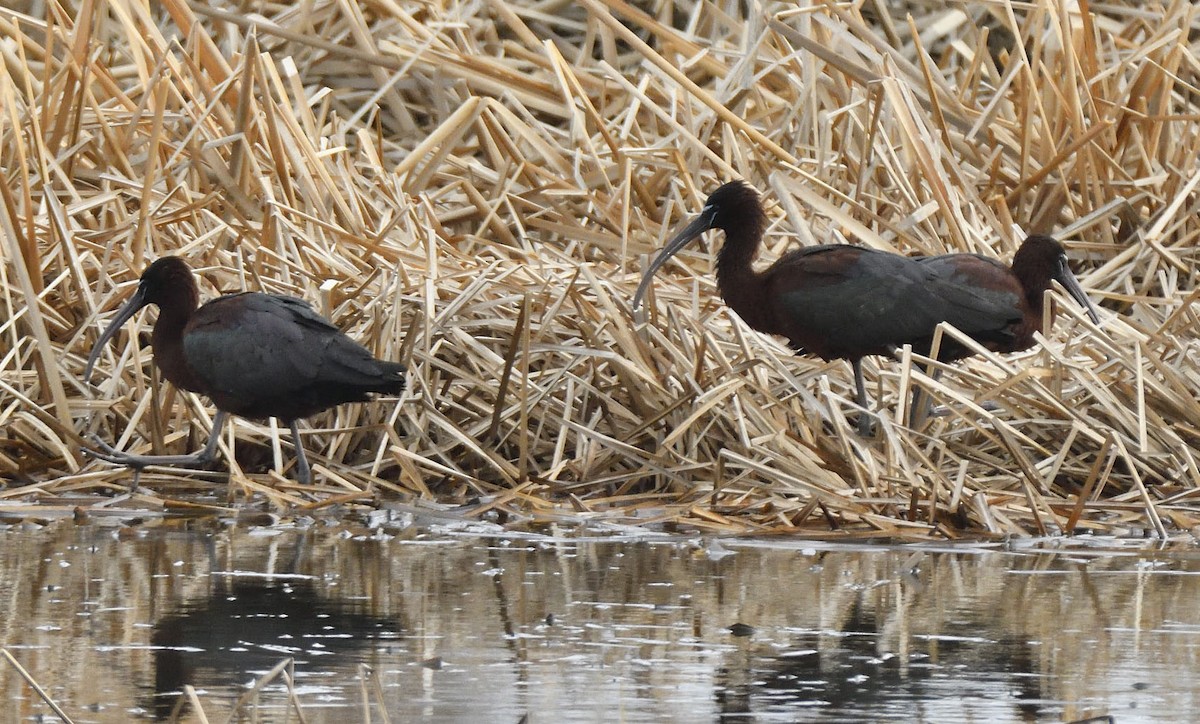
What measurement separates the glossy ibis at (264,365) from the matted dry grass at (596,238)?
191 mm

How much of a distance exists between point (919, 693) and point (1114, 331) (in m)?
4.41

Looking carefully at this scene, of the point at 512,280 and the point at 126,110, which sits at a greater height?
the point at 126,110

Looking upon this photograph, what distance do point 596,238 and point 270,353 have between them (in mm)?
2303

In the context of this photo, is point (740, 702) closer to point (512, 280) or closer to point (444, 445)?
point (444, 445)

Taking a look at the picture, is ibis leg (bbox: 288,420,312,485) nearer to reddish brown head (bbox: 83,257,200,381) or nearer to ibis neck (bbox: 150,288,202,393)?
ibis neck (bbox: 150,288,202,393)

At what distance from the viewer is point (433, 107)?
12414mm

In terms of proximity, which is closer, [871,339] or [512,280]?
[871,339]

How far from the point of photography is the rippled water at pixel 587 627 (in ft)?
14.6

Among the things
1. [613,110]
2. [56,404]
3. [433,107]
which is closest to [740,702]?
[56,404]

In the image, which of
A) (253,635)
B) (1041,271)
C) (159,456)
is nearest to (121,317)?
(159,456)

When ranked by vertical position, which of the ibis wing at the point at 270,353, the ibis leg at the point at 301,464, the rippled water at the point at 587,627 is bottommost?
the rippled water at the point at 587,627

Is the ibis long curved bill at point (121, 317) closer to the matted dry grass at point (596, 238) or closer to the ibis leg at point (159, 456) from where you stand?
the matted dry grass at point (596, 238)

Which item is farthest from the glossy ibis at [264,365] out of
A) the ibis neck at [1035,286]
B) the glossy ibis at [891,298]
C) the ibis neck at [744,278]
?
the ibis neck at [1035,286]

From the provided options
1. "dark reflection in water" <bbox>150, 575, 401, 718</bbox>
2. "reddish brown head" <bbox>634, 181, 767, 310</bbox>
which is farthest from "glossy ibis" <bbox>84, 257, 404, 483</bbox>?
"dark reflection in water" <bbox>150, 575, 401, 718</bbox>
